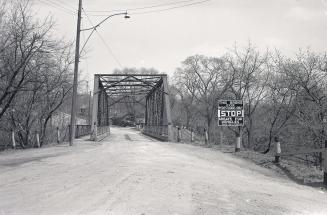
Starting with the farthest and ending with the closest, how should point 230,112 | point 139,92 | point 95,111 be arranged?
point 139,92
point 95,111
point 230,112

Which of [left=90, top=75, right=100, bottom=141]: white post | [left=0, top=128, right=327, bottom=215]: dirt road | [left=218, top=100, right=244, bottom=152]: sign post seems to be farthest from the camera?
[left=90, top=75, right=100, bottom=141]: white post

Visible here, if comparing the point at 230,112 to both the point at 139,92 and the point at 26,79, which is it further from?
the point at 139,92

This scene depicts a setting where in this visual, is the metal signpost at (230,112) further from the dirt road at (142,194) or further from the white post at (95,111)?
the white post at (95,111)

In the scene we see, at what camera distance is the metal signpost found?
57.2ft

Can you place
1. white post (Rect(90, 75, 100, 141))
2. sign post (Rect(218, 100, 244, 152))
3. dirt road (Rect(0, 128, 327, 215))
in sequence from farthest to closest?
white post (Rect(90, 75, 100, 141)) < sign post (Rect(218, 100, 244, 152)) < dirt road (Rect(0, 128, 327, 215))

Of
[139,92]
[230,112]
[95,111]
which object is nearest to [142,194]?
[230,112]

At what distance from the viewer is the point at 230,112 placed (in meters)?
17.6

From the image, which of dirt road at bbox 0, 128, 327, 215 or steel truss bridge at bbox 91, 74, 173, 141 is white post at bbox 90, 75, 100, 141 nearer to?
steel truss bridge at bbox 91, 74, 173, 141

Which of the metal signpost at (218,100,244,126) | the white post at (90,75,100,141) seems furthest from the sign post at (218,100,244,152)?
the white post at (90,75,100,141)

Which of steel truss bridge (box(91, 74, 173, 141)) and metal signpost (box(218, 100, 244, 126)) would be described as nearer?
metal signpost (box(218, 100, 244, 126))

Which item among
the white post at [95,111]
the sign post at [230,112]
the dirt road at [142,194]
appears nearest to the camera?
the dirt road at [142,194]

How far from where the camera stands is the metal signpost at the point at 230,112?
17438 millimetres

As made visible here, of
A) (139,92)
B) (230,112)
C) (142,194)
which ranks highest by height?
(139,92)

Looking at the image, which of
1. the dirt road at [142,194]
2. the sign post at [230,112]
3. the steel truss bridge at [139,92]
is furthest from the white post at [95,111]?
the dirt road at [142,194]
